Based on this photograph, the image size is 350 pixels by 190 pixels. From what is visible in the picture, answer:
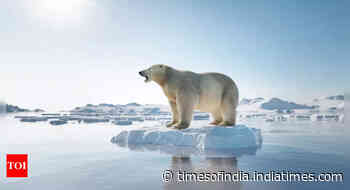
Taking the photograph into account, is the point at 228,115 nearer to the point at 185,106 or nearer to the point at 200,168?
the point at 185,106

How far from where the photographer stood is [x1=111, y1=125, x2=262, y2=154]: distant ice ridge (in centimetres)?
610

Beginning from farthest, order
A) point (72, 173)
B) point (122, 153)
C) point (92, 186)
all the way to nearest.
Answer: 1. point (122, 153)
2. point (72, 173)
3. point (92, 186)

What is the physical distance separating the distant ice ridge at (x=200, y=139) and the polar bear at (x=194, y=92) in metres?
0.31

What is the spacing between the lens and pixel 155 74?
243 inches

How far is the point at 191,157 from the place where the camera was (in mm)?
5156

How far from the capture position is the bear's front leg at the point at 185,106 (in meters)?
5.86

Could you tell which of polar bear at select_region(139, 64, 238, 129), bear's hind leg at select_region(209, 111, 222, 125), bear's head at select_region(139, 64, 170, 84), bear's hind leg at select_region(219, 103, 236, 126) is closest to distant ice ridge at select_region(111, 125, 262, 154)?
bear's hind leg at select_region(219, 103, 236, 126)

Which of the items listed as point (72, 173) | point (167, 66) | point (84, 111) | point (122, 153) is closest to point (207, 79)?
point (167, 66)

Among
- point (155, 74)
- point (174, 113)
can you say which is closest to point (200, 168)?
point (174, 113)

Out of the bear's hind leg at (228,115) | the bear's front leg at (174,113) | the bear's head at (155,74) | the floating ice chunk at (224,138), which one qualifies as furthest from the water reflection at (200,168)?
the bear's head at (155,74)

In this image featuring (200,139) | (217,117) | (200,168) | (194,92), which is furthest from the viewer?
(217,117)

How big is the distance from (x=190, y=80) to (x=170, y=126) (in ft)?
4.30

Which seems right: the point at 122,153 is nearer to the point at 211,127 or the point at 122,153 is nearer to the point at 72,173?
the point at 72,173

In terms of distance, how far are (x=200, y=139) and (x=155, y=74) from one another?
196cm
